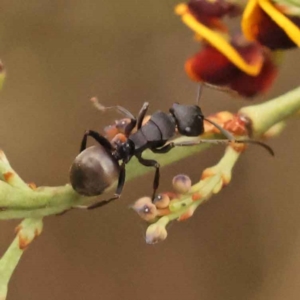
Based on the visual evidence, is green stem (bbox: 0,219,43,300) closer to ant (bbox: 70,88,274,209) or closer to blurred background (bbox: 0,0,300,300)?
ant (bbox: 70,88,274,209)

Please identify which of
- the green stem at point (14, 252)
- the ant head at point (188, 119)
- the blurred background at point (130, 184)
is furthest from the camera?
the blurred background at point (130, 184)

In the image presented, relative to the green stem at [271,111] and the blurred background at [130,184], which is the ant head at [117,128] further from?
the blurred background at [130,184]

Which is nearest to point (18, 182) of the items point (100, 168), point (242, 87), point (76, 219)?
point (100, 168)

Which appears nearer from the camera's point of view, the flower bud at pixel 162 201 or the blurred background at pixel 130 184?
the flower bud at pixel 162 201

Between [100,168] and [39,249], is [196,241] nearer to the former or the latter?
[39,249]

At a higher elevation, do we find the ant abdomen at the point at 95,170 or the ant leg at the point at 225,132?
the ant leg at the point at 225,132

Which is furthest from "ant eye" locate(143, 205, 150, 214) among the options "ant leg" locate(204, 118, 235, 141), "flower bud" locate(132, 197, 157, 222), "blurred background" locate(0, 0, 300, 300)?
"blurred background" locate(0, 0, 300, 300)

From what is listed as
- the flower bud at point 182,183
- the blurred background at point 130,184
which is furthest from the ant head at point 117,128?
the blurred background at point 130,184

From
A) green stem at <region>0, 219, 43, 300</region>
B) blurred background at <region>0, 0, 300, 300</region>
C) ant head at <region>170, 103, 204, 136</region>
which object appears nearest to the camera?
green stem at <region>0, 219, 43, 300</region>
